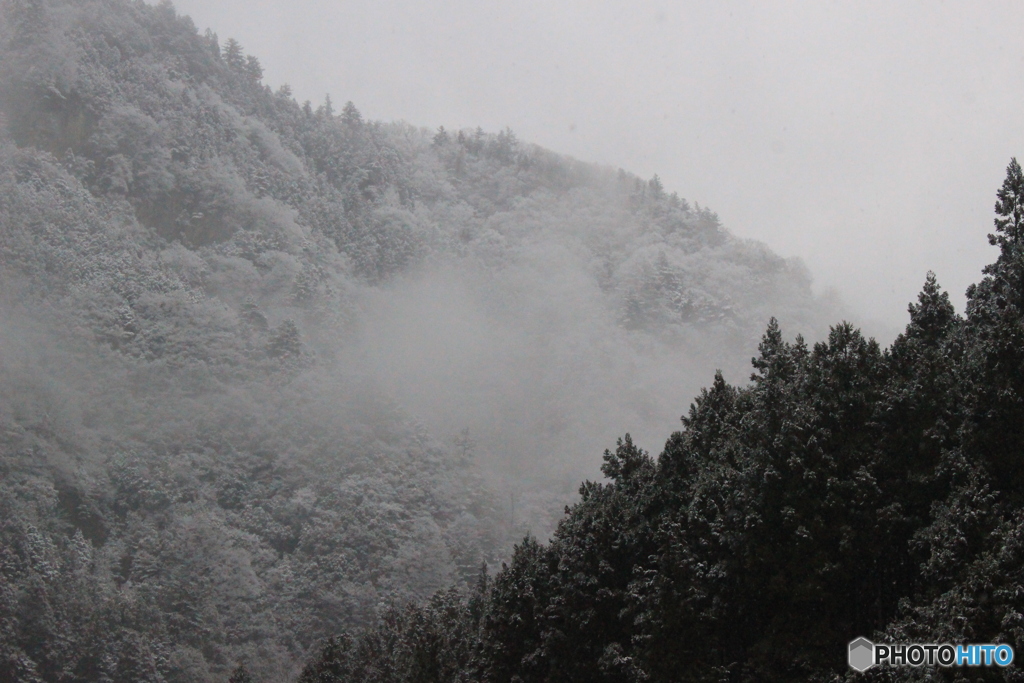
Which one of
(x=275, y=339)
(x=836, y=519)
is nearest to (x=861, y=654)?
(x=836, y=519)

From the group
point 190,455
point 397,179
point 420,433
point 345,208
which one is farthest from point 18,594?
point 397,179

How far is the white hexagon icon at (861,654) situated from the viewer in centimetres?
1870

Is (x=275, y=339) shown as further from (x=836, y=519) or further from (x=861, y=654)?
(x=861, y=654)

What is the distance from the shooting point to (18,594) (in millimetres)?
68688

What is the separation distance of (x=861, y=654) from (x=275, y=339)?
9754cm

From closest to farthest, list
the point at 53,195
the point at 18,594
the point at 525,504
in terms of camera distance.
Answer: the point at 18,594 → the point at 525,504 → the point at 53,195

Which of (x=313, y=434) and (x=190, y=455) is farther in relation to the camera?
(x=313, y=434)

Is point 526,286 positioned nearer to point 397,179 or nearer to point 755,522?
point 397,179

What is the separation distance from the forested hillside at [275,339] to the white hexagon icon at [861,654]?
10.6 metres

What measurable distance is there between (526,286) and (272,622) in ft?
246

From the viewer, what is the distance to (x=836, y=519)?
20484mm

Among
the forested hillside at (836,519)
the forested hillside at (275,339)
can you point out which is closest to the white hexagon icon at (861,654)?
the forested hillside at (836,519)

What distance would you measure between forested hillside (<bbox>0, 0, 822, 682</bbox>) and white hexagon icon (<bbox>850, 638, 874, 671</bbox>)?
10.6 metres

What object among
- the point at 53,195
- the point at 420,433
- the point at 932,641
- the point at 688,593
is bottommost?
the point at 932,641
